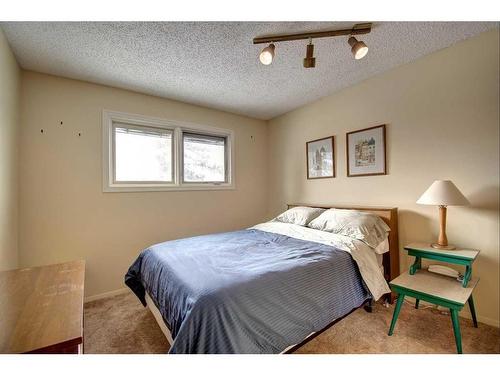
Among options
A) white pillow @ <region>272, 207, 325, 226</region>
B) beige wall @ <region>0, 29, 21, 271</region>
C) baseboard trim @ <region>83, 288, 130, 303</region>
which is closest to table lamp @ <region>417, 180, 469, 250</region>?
white pillow @ <region>272, 207, 325, 226</region>

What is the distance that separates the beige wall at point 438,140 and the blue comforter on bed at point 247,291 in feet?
3.33

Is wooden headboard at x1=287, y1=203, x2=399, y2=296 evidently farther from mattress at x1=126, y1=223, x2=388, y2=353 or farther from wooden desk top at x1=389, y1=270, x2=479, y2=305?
mattress at x1=126, y1=223, x2=388, y2=353

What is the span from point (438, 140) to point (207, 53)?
2226 millimetres

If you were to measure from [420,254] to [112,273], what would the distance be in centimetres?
308

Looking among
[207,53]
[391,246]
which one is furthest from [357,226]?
[207,53]

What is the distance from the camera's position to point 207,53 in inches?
73.3

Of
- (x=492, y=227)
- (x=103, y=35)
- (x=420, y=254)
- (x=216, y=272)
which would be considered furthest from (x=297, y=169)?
(x=103, y=35)

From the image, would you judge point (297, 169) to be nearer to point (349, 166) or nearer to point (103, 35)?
point (349, 166)

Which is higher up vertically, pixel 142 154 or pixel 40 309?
pixel 142 154

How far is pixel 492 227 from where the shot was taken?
1680mm

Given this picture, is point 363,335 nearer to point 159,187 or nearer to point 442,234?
point 442,234

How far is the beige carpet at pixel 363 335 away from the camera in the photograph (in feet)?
4.90

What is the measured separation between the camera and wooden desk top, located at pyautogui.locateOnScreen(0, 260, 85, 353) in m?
0.81

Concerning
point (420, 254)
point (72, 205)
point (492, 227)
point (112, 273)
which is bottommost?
point (112, 273)
